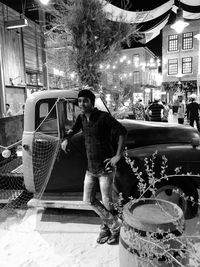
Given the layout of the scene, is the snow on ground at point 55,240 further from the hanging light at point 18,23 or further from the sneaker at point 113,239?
the hanging light at point 18,23

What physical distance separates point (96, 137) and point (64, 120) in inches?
37.2

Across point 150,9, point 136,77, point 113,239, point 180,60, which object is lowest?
point 113,239

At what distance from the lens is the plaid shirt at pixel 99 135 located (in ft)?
9.84

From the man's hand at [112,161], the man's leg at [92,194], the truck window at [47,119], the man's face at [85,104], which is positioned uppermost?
the man's face at [85,104]

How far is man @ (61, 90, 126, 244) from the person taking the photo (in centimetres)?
295

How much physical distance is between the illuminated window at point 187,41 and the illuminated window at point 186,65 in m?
1.23

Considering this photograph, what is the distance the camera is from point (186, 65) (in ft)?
97.1

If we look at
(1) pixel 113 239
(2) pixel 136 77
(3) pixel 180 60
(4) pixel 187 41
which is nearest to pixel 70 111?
(1) pixel 113 239

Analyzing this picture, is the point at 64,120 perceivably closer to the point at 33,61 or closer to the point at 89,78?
the point at 89,78

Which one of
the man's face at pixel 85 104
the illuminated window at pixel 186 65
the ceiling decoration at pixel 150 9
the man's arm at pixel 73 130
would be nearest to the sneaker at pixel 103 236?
the man's arm at pixel 73 130

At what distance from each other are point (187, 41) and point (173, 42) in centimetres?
155

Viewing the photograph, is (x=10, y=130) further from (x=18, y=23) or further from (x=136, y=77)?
(x=136, y=77)

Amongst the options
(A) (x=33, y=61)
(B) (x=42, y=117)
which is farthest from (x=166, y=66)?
(B) (x=42, y=117)

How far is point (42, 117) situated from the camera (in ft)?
12.9
